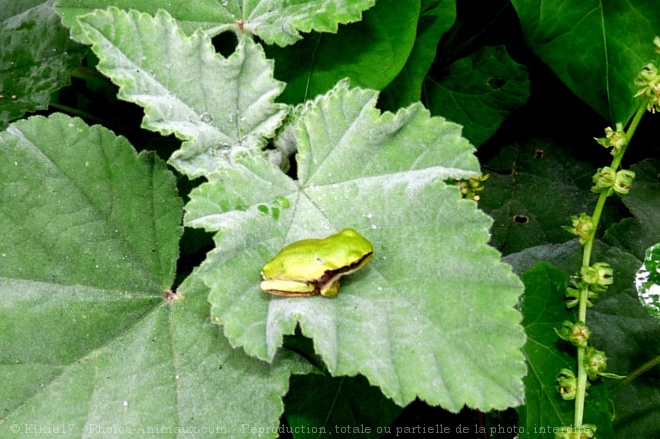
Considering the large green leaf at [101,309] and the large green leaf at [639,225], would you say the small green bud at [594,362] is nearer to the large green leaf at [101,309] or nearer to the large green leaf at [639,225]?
the large green leaf at [639,225]

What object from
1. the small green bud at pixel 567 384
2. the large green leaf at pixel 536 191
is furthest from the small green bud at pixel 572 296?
the large green leaf at pixel 536 191

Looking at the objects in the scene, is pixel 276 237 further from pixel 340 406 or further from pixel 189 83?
pixel 340 406

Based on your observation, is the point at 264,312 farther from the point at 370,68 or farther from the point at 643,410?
the point at 643,410

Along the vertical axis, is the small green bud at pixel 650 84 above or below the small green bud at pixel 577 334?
above

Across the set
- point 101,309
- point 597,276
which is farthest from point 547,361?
point 101,309

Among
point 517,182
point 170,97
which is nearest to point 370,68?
point 170,97

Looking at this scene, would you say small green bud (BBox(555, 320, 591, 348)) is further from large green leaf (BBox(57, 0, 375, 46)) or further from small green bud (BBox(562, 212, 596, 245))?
large green leaf (BBox(57, 0, 375, 46))
